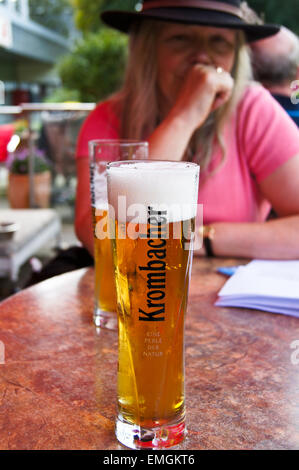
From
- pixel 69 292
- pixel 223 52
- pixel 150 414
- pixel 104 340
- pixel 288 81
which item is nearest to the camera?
pixel 150 414

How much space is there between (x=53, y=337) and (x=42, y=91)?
81.6 ft

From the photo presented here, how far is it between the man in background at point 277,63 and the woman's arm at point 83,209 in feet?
3.89

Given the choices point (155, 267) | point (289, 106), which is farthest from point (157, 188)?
point (289, 106)

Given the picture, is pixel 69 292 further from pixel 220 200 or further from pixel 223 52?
pixel 223 52

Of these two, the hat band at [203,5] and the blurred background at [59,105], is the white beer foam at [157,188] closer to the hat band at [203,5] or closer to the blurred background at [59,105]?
the hat band at [203,5]

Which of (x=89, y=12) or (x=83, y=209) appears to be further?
(x=89, y=12)

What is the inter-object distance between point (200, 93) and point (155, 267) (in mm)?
1026

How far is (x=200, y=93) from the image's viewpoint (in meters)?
1.47

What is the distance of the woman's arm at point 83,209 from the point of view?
146 centimetres

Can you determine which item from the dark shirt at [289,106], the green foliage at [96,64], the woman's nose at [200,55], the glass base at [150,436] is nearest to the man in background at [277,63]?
the dark shirt at [289,106]

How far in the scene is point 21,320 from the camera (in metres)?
0.93

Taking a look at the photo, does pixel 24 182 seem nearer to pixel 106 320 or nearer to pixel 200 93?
pixel 200 93

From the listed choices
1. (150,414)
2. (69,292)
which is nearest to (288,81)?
(69,292)

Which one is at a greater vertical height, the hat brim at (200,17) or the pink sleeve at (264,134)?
the hat brim at (200,17)
